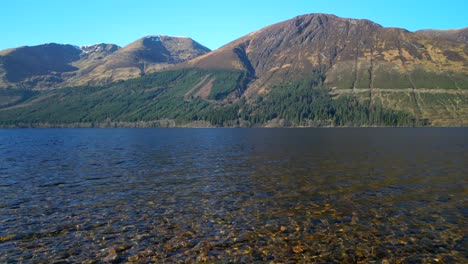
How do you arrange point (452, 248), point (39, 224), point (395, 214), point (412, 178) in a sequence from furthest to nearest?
1. point (412, 178)
2. point (395, 214)
3. point (39, 224)
4. point (452, 248)

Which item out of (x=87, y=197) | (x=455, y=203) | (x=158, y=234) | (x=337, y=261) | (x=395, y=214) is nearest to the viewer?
(x=337, y=261)

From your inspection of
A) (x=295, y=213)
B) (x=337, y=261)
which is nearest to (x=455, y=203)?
(x=295, y=213)

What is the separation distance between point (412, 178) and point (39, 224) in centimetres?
4375

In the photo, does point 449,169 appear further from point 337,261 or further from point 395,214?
point 337,261

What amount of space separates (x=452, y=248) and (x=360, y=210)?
9100 millimetres

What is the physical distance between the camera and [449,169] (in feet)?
179

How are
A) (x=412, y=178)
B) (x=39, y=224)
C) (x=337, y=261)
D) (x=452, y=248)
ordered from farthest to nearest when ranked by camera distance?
1. (x=412, y=178)
2. (x=39, y=224)
3. (x=452, y=248)
4. (x=337, y=261)

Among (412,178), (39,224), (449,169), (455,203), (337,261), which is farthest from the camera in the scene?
(449,169)

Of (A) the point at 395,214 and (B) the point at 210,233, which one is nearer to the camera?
(B) the point at 210,233

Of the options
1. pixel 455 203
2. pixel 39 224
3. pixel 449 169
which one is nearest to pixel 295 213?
pixel 455 203

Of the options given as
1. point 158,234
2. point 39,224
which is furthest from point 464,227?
point 39,224

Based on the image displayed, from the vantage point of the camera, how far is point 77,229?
24797 mm

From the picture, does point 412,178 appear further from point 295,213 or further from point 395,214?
point 295,213

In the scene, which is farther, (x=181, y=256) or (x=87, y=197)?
(x=87, y=197)
